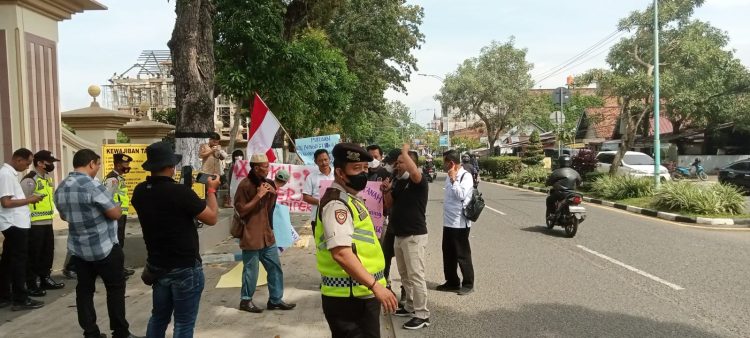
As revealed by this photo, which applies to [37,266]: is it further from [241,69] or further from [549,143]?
[549,143]

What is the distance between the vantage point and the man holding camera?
12.2ft

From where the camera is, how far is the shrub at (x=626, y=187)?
17672 millimetres

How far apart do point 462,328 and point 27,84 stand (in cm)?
712

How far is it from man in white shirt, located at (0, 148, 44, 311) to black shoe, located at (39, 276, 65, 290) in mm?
649


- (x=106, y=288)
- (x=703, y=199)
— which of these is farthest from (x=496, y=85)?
(x=106, y=288)

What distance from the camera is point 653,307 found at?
590 cm

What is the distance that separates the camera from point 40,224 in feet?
21.3

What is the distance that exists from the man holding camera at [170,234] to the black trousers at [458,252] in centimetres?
327

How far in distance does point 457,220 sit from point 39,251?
4.76 metres

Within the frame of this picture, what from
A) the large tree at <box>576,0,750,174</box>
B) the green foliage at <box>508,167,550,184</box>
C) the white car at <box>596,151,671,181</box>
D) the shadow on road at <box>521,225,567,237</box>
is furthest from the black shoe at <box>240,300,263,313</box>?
the green foliage at <box>508,167,550,184</box>

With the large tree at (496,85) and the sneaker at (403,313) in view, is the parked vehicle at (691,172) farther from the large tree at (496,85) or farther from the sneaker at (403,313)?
the sneaker at (403,313)

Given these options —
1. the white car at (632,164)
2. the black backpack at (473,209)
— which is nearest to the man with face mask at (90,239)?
the black backpack at (473,209)

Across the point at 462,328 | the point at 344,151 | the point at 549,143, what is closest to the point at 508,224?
the point at 462,328

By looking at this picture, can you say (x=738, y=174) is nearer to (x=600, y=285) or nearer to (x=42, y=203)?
(x=600, y=285)
